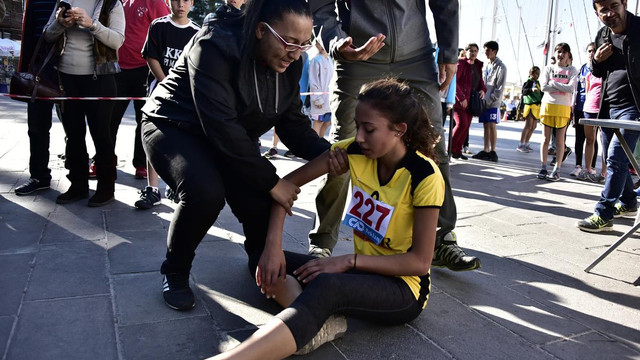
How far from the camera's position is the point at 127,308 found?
2.44 m

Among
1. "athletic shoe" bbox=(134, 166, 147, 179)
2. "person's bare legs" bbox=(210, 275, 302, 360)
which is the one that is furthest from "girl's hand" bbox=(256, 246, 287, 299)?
"athletic shoe" bbox=(134, 166, 147, 179)

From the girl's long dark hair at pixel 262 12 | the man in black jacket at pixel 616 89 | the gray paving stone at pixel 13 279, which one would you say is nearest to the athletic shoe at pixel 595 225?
the man in black jacket at pixel 616 89

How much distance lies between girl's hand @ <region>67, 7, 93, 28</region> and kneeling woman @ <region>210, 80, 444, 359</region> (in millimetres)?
2431

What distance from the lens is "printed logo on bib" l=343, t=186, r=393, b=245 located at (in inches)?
93.3

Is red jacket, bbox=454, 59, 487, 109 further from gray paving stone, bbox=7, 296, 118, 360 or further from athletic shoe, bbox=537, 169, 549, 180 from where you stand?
gray paving stone, bbox=7, 296, 118, 360

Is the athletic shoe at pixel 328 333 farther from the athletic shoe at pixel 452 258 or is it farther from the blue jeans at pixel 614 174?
the blue jeans at pixel 614 174

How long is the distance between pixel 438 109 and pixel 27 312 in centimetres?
234

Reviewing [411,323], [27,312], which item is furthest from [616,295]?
[27,312]

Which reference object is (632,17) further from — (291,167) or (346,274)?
(291,167)

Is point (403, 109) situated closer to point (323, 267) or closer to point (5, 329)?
point (323, 267)

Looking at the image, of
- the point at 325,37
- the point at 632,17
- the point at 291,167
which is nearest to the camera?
the point at 325,37

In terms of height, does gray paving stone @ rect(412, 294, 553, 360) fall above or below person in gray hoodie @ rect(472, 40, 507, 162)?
below

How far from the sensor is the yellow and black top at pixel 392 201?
7.50ft

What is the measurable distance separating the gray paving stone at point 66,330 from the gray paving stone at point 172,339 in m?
0.07
